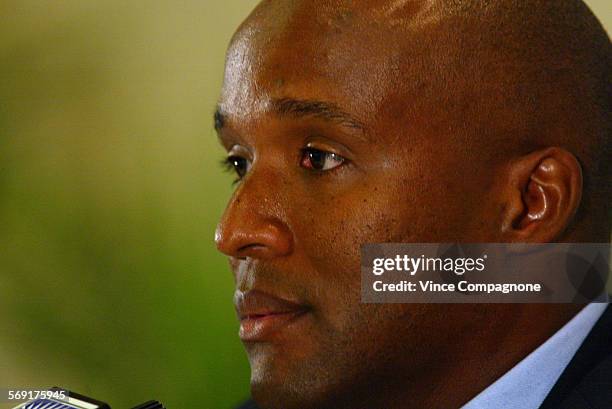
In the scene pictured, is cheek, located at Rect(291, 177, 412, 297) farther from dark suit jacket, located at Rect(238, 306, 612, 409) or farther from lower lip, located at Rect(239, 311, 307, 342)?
dark suit jacket, located at Rect(238, 306, 612, 409)

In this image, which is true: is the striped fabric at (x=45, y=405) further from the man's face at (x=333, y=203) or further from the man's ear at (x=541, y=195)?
the man's ear at (x=541, y=195)

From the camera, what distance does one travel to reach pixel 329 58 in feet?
2.76

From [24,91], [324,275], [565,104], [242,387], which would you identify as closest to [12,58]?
[24,91]

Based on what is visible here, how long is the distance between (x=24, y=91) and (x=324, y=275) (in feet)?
2.20

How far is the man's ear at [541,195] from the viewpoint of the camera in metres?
0.84

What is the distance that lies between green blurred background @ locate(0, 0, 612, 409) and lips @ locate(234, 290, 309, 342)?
391mm

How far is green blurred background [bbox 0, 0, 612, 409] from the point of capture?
126 centimetres

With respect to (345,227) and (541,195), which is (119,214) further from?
(541,195)

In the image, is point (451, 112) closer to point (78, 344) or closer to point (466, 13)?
point (466, 13)

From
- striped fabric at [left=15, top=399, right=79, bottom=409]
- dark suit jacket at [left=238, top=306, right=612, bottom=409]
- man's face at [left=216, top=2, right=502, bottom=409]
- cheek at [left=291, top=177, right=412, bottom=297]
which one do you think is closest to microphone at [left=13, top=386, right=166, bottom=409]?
striped fabric at [left=15, top=399, right=79, bottom=409]

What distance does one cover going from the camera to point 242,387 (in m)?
1.28

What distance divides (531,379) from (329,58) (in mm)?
362

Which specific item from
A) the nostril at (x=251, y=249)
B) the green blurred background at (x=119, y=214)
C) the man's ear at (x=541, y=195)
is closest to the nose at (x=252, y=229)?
the nostril at (x=251, y=249)

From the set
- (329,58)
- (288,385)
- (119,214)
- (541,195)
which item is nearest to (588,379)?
(541,195)
